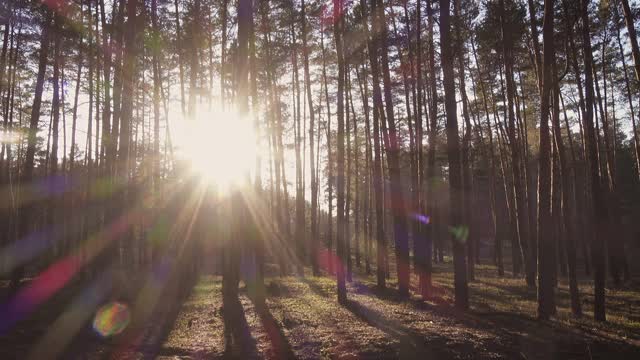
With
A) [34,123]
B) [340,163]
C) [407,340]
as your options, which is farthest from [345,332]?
[34,123]

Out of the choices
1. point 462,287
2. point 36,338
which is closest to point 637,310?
point 462,287

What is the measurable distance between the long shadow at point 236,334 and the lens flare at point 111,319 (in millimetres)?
2273

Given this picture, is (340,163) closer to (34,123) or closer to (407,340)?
(407,340)

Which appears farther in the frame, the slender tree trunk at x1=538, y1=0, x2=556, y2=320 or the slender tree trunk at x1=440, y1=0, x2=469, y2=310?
the slender tree trunk at x1=440, y1=0, x2=469, y2=310

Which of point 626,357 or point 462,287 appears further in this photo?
point 462,287

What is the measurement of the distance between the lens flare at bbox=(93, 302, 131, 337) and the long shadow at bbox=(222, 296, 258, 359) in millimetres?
2273

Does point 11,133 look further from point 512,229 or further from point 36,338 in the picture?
point 512,229

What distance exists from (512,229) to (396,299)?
1117cm

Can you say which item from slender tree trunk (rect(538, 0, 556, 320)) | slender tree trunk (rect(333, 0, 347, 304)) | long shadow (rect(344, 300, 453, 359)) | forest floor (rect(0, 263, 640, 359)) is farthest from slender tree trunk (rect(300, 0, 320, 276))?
long shadow (rect(344, 300, 453, 359))

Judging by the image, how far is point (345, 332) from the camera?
8281 mm

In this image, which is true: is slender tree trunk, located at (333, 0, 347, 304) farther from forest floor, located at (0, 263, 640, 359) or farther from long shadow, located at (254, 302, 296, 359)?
long shadow, located at (254, 302, 296, 359)

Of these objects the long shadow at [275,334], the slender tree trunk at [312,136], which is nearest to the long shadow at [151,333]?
the long shadow at [275,334]

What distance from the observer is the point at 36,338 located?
27.6 ft

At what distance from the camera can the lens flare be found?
923cm
